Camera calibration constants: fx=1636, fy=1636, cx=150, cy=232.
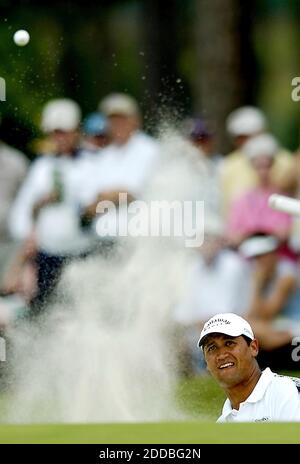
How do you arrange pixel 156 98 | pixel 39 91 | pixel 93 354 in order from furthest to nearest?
pixel 39 91 → pixel 156 98 → pixel 93 354

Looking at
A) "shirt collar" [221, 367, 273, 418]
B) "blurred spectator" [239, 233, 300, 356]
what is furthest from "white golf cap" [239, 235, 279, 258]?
"shirt collar" [221, 367, 273, 418]

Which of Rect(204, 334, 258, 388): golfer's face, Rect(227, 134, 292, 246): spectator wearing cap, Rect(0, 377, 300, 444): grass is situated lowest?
Rect(0, 377, 300, 444): grass

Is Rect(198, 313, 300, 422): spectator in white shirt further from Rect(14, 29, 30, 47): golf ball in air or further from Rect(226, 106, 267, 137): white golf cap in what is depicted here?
Rect(14, 29, 30, 47): golf ball in air

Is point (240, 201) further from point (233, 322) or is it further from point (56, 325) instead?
point (233, 322)

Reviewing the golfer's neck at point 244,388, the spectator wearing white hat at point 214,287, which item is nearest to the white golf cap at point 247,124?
the spectator wearing white hat at point 214,287

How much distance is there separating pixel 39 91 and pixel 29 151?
1.98m

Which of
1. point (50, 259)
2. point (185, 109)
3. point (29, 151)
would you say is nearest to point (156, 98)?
point (185, 109)

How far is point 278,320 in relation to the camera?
8844mm

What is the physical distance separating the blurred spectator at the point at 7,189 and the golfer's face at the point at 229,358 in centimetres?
416

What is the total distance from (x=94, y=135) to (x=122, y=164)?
0.85 ft

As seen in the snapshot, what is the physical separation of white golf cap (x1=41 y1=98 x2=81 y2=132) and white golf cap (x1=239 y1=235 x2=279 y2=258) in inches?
47.5

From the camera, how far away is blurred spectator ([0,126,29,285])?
938 centimetres

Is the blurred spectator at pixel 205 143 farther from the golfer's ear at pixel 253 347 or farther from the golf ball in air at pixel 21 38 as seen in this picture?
the golfer's ear at pixel 253 347

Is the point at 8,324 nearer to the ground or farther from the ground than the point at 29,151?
nearer to the ground
